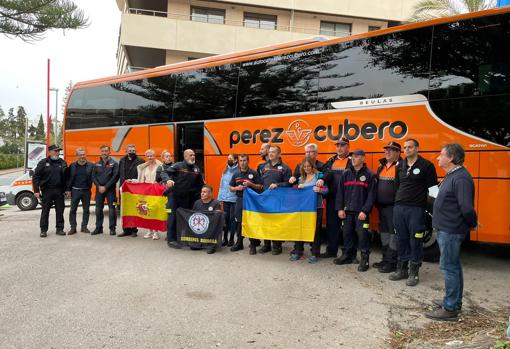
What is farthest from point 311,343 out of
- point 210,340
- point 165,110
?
point 165,110

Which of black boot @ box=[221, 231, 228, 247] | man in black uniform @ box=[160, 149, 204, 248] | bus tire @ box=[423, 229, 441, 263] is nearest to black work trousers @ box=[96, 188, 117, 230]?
man in black uniform @ box=[160, 149, 204, 248]

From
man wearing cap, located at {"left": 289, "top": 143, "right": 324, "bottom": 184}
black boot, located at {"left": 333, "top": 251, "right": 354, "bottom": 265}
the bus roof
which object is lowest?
black boot, located at {"left": 333, "top": 251, "right": 354, "bottom": 265}

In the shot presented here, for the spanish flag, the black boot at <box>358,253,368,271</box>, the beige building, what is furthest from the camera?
the beige building

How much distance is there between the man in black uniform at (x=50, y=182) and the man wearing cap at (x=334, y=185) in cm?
559

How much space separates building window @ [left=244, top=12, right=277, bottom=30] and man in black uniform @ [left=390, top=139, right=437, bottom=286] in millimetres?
22771

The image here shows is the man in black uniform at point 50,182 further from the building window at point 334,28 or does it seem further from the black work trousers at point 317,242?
the building window at point 334,28

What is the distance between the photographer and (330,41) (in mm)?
7551

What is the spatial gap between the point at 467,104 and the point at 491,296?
2721 millimetres

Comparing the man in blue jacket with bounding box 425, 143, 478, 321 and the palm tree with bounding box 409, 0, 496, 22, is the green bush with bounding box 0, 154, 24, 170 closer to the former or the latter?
the palm tree with bounding box 409, 0, 496, 22

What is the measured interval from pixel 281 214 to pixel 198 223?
151cm

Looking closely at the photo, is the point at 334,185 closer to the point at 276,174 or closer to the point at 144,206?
the point at 276,174

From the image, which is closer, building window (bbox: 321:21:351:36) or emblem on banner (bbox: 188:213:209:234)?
emblem on banner (bbox: 188:213:209:234)

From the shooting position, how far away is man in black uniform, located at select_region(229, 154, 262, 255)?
7.26 m

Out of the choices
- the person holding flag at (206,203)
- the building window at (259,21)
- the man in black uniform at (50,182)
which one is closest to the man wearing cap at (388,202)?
the person holding flag at (206,203)
